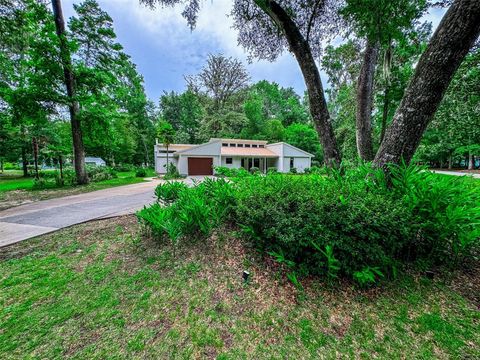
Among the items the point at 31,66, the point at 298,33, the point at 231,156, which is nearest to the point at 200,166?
the point at 231,156

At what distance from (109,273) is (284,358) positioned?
2.38 meters

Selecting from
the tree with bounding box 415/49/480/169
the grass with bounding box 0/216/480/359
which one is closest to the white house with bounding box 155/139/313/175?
the tree with bounding box 415/49/480/169

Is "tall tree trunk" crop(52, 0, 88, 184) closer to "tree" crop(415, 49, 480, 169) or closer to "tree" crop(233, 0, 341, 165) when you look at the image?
"tree" crop(233, 0, 341, 165)

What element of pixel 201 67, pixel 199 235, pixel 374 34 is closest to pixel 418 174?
pixel 374 34

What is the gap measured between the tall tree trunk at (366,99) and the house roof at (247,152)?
17623 mm

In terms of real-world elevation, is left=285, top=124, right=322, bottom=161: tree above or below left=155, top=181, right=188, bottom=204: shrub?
above

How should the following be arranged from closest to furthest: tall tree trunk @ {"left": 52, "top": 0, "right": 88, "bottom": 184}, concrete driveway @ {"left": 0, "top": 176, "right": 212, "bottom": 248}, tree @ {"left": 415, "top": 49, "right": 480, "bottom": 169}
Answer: concrete driveway @ {"left": 0, "top": 176, "right": 212, "bottom": 248} → tree @ {"left": 415, "top": 49, "right": 480, "bottom": 169} → tall tree trunk @ {"left": 52, "top": 0, "right": 88, "bottom": 184}

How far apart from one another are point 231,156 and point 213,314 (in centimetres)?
2047

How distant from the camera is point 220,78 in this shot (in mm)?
29016

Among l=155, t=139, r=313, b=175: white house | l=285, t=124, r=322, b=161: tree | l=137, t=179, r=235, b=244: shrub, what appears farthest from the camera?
l=285, t=124, r=322, b=161: tree

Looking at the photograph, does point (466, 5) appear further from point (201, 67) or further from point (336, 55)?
point (201, 67)

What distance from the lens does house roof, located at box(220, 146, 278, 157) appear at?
21.9m

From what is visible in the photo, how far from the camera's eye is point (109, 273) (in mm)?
2658

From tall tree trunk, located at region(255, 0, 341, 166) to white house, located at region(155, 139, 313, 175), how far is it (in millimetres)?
17312
